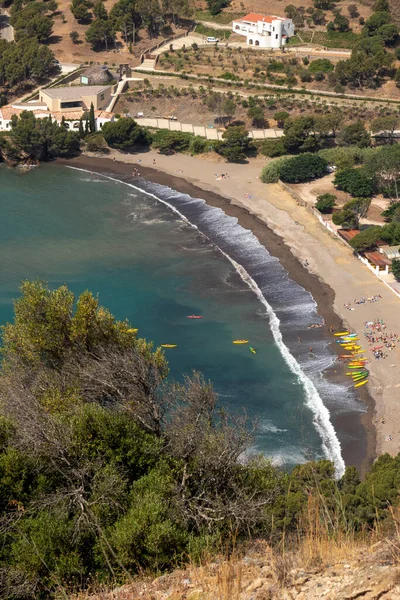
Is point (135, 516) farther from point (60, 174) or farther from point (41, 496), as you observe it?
point (60, 174)

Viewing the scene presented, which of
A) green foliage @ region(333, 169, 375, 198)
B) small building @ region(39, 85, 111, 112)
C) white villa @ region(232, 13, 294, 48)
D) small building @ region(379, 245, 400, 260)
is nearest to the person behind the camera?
small building @ region(379, 245, 400, 260)

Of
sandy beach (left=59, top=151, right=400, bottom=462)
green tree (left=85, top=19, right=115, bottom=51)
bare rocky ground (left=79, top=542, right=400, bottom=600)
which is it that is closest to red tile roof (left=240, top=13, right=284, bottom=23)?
green tree (left=85, top=19, right=115, bottom=51)

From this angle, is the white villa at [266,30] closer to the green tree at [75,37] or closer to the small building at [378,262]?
the green tree at [75,37]

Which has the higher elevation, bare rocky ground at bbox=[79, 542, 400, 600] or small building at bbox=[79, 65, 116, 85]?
bare rocky ground at bbox=[79, 542, 400, 600]

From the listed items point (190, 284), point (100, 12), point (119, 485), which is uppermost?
point (100, 12)

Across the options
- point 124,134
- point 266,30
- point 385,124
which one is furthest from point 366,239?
point 266,30

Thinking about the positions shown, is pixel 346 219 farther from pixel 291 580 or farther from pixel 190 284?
pixel 291 580

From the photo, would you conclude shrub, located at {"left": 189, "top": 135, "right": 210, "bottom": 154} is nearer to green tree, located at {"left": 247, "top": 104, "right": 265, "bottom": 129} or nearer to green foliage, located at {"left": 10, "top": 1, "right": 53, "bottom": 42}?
green tree, located at {"left": 247, "top": 104, "right": 265, "bottom": 129}
